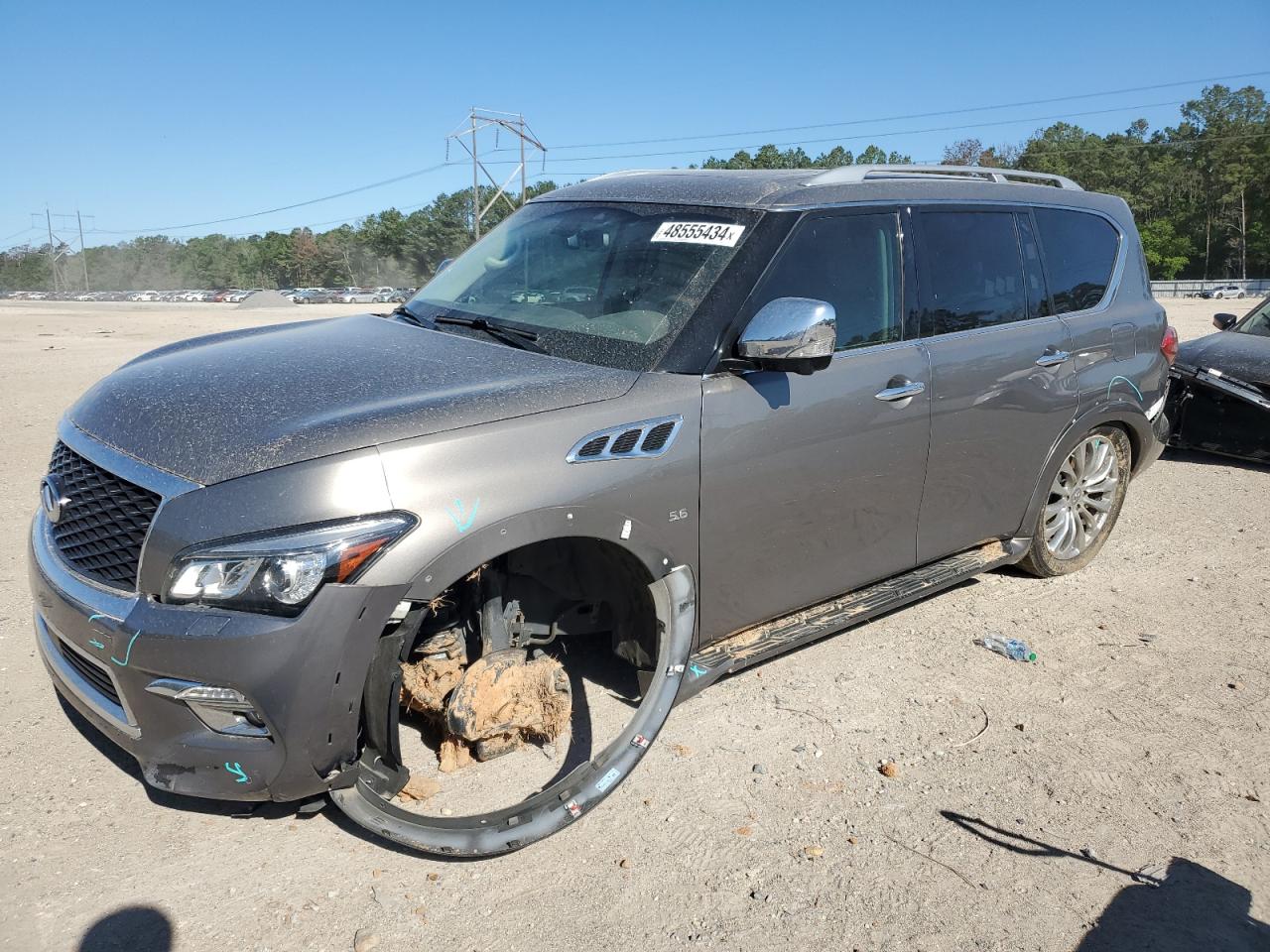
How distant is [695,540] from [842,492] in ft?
2.52

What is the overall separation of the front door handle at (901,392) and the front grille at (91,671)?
2.79 metres

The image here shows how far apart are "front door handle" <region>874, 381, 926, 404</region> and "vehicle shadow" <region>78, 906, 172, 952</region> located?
115 inches

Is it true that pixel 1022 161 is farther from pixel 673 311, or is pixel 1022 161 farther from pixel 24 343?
pixel 673 311

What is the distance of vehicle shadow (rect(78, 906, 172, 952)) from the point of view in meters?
2.48

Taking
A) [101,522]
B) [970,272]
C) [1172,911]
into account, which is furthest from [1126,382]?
[101,522]

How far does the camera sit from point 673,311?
3.36 m

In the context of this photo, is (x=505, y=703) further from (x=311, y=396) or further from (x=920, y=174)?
(x=920, y=174)

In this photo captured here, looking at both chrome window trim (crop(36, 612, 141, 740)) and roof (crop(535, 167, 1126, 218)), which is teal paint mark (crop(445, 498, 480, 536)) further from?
roof (crop(535, 167, 1126, 218))

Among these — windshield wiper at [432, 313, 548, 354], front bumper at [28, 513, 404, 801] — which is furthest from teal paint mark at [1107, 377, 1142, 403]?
front bumper at [28, 513, 404, 801]

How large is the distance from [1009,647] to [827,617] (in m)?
1.16

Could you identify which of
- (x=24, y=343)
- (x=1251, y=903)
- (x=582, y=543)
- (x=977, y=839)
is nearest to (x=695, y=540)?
(x=582, y=543)

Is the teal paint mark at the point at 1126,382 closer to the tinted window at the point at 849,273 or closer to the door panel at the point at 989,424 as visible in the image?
the door panel at the point at 989,424

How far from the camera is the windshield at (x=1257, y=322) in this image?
860 cm

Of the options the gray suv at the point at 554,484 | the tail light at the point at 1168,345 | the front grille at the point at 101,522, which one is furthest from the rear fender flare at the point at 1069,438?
the front grille at the point at 101,522
